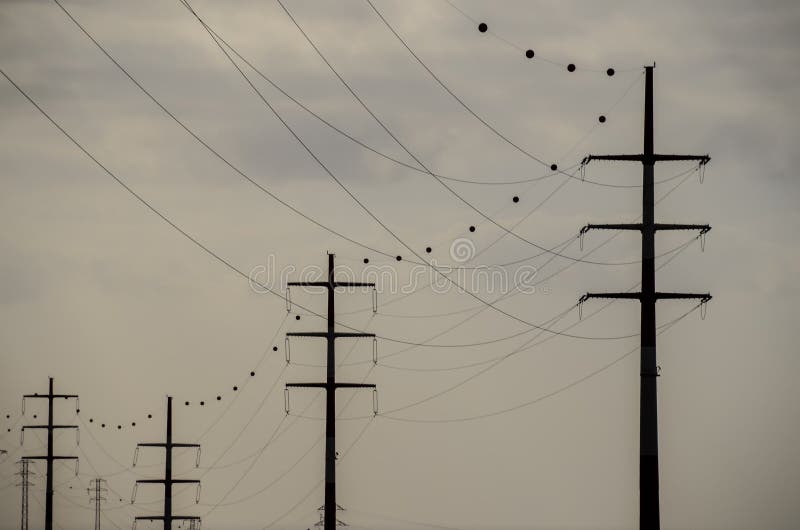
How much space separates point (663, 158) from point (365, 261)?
10448 millimetres

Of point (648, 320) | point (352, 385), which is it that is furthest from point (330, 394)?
point (648, 320)

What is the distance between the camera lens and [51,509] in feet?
361

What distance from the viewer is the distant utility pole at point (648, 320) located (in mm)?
51500

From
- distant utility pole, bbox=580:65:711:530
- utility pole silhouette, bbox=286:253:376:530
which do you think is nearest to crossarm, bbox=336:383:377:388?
utility pole silhouette, bbox=286:253:376:530

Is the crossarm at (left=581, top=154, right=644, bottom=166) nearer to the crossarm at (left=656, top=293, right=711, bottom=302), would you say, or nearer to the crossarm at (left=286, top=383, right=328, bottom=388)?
the crossarm at (left=656, top=293, right=711, bottom=302)

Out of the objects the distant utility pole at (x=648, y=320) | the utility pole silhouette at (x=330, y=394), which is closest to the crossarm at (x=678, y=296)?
the distant utility pole at (x=648, y=320)

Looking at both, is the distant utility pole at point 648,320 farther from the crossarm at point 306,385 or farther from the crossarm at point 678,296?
the crossarm at point 306,385

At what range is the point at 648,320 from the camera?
5278 centimetres

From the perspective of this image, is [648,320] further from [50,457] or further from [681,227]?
[50,457]

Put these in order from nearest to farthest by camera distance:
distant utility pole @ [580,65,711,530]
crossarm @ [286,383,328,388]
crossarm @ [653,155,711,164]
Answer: distant utility pole @ [580,65,711,530]
crossarm @ [653,155,711,164]
crossarm @ [286,383,328,388]

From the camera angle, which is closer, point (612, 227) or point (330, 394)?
point (612, 227)

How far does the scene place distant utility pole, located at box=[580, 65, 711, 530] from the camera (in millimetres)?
51500

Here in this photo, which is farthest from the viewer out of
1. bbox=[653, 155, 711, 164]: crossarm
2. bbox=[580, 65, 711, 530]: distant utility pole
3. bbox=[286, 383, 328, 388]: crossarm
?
bbox=[286, 383, 328, 388]: crossarm

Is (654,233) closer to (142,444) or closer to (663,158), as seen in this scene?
(663,158)
